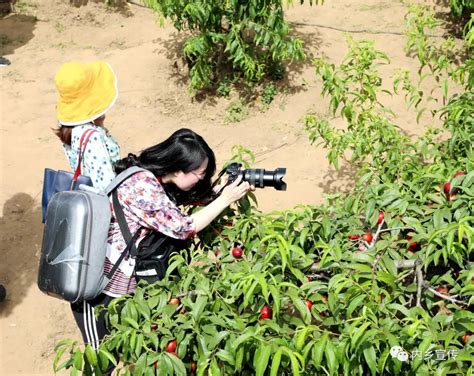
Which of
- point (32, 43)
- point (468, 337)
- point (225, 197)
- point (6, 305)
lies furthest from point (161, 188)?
point (32, 43)

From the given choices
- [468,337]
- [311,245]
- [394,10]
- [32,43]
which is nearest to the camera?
[468,337]

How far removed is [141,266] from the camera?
2.65m

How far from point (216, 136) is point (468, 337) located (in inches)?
167

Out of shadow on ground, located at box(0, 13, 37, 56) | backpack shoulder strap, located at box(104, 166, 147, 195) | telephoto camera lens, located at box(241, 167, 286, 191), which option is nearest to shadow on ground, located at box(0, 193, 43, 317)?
backpack shoulder strap, located at box(104, 166, 147, 195)

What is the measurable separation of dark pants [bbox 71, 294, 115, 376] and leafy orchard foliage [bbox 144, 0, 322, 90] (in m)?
3.56

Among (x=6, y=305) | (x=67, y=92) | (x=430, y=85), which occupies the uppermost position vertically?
(x=67, y=92)

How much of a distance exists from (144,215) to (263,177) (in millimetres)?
530

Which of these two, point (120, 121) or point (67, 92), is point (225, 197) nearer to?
point (67, 92)

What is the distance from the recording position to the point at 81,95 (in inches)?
117

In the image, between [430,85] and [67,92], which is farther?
[430,85]

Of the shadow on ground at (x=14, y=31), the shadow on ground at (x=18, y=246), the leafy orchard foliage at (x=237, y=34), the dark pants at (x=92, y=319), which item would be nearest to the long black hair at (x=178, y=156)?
the dark pants at (x=92, y=319)

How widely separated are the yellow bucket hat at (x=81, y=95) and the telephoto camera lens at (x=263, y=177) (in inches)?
31.4

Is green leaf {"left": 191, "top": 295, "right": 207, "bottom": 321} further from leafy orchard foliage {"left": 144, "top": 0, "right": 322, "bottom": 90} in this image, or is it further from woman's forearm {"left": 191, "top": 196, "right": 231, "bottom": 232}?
leafy orchard foliage {"left": 144, "top": 0, "right": 322, "bottom": 90}

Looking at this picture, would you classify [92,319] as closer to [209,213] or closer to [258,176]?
[209,213]
